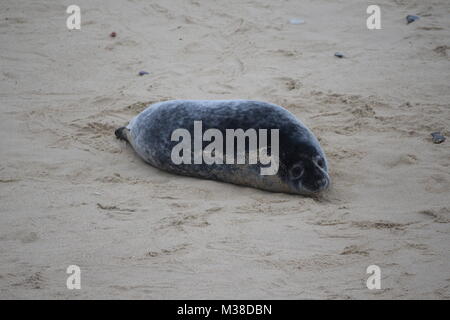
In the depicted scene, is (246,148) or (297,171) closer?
(297,171)

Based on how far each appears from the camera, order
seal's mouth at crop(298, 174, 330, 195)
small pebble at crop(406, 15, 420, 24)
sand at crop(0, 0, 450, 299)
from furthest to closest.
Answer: small pebble at crop(406, 15, 420, 24) → seal's mouth at crop(298, 174, 330, 195) → sand at crop(0, 0, 450, 299)

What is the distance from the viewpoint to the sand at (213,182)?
3.05 meters

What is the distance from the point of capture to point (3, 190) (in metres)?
4.11

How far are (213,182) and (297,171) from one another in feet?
2.18

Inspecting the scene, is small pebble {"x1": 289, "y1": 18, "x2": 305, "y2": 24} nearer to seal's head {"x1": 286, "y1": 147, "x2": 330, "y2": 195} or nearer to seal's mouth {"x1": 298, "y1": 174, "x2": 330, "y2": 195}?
seal's head {"x1": 286, "y1": 147, "x2": 330, "y2": 195}

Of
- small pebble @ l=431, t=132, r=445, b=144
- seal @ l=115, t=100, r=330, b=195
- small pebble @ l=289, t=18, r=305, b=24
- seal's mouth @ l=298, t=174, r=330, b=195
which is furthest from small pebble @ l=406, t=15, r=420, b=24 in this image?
seal's mouth @ l=298, t=174, r=330, b=195

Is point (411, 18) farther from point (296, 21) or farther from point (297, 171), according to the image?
point (297, 171)

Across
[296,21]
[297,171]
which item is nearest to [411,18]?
[296,21]

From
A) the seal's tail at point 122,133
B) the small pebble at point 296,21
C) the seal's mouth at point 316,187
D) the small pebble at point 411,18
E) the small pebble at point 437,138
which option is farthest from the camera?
the small pebble at point 296,21

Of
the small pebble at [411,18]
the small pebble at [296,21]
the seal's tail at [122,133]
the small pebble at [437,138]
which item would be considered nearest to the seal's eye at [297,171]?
the small pebble at [437,138]

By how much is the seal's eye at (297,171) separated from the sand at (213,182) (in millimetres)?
164

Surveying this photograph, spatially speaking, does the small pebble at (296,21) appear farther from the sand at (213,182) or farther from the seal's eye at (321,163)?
the seal's eye at (321,163)

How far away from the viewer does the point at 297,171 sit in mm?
3961

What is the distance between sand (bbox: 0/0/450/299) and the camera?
305 cm
